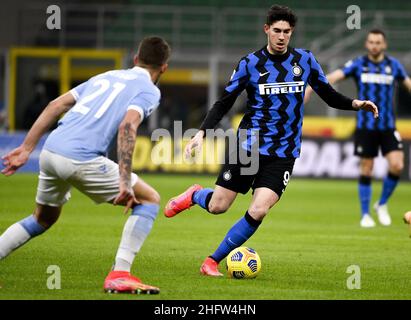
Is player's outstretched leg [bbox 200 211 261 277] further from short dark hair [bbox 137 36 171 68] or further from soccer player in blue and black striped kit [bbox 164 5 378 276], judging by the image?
short dark hair [bbox 137 36 171 68]

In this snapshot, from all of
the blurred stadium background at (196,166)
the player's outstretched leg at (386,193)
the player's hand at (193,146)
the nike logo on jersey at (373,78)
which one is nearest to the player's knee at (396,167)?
the player's outstretched leg at (386,193)

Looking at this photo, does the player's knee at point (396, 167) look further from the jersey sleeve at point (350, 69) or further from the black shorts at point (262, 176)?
the black shorts at point (262, 176)

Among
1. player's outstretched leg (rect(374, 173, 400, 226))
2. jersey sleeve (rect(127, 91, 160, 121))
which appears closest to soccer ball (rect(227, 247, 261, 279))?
jersey sleeve (rect(127, 91, 160, 121))

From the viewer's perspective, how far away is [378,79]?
12.9 metres

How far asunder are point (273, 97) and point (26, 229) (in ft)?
8.44

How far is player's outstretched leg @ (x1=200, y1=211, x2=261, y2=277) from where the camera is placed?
26.0 ft

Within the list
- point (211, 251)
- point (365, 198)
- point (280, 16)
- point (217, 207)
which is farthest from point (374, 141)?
point (280, 16)

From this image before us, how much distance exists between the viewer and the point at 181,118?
2850 cm

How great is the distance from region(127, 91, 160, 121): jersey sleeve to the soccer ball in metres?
2.05

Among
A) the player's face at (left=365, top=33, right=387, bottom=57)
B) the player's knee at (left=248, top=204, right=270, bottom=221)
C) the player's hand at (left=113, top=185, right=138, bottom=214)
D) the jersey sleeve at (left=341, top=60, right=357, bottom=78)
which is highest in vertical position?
the player's face at (left=365, top=33, right=387, bottom=57)
